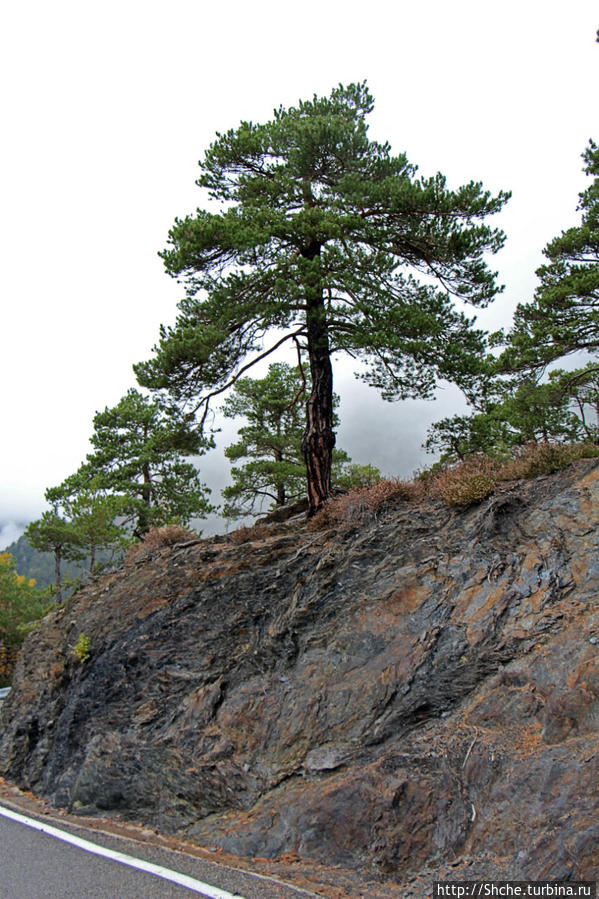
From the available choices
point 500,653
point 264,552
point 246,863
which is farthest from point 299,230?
point 246,863

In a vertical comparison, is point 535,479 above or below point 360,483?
below

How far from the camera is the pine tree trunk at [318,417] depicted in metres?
12.4

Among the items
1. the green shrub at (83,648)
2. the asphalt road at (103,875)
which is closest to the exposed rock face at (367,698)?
the green shrub at (83,648)

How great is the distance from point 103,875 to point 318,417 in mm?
9245

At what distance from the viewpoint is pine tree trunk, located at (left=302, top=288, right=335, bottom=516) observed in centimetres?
1239

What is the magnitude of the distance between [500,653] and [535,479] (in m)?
3.36

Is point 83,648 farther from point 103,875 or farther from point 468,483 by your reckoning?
point 468,483

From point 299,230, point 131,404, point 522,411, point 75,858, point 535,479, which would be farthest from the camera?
point 131,404

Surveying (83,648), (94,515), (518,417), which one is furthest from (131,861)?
(94,515)

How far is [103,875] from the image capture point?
5.88 m

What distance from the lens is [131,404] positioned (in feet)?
99.5

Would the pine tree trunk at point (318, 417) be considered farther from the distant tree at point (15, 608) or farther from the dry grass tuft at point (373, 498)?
the distant tree at point (15, 608)

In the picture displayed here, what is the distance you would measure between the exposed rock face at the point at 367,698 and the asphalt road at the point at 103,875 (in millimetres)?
719

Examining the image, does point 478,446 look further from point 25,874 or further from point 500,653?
point 25,874
